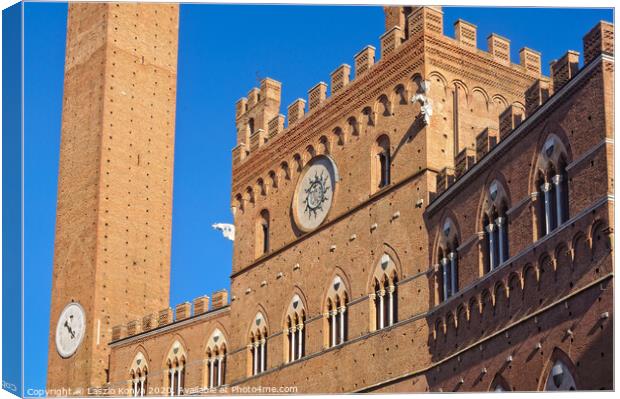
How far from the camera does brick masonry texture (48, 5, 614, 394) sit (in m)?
16.7

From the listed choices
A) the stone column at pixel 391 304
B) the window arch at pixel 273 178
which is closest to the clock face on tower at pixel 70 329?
the window arch at pixel 273 178

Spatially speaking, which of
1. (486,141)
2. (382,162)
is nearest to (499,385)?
(486,141)

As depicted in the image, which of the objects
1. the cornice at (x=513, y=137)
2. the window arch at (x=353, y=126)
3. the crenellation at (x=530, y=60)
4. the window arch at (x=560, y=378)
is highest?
the crenellation at (x=530, y=60)

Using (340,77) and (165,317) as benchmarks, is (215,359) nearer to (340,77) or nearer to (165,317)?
(165,317)

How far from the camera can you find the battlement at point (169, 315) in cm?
2583

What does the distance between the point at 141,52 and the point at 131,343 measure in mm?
6637

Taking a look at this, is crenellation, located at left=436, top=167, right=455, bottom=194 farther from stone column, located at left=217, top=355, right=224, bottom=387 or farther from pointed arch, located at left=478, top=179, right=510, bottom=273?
stone column, located at left=217, top=355, right=224, bottom=387

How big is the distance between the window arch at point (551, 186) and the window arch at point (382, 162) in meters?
4.73

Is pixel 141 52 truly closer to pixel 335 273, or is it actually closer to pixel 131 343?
pixel 131 343

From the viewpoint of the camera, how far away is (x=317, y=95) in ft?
78.7

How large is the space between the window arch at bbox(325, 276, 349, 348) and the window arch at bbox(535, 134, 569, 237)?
536cm

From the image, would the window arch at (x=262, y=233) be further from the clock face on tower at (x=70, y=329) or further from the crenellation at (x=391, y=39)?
the clock face on tower at (x=70, y=329)

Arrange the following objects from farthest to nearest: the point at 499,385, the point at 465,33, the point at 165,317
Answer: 1. the point at 165,317
2. the point at 465,33
3. the point at 499,385

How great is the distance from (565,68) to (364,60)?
20.0 feet
